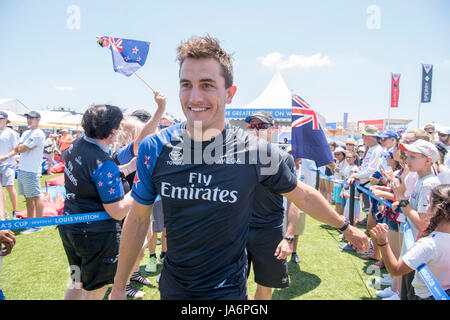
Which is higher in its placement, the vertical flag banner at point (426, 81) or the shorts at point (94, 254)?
the vertical flag banner at point (426, 81)

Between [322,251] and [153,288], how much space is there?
11.1 ft

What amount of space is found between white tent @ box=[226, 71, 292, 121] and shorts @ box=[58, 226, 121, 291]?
13.3 metres

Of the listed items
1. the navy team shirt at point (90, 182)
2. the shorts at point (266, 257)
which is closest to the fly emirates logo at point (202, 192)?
the navy team shirt at point (90, 182)

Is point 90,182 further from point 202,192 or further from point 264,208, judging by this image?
point 264,208

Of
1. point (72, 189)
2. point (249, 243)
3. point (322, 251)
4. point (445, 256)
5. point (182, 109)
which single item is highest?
point (182, 109)

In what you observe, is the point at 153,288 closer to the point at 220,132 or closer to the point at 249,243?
the point at 249,243

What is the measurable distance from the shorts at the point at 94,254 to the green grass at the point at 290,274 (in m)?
1.42

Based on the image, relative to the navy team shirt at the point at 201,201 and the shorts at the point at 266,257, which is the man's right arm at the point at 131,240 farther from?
the shorts at the point at 266,257

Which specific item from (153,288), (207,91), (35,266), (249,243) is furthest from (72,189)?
(35,266)

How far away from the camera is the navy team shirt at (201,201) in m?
1.52

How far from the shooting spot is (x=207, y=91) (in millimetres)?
1551

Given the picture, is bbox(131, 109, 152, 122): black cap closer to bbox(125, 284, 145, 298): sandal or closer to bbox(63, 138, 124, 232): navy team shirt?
bbox(63, 138, 124, 232): navy team shirt

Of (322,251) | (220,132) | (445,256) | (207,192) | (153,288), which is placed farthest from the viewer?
(322,251)

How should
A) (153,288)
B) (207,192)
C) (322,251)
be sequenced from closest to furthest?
(207,192) → (153,288) → (322,251)
